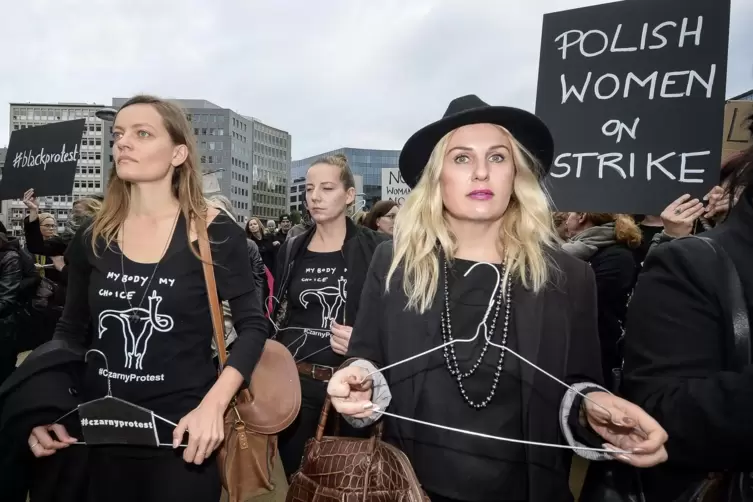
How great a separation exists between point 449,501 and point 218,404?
2.61ft

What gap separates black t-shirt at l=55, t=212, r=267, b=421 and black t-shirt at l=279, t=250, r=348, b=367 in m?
1.10

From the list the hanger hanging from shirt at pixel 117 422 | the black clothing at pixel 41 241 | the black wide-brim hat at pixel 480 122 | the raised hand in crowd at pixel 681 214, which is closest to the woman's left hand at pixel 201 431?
the hanger hanging from shirt at pixel 117 422

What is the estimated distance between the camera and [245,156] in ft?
378

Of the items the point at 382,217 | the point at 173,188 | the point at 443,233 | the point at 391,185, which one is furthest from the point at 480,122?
the point at 391,185

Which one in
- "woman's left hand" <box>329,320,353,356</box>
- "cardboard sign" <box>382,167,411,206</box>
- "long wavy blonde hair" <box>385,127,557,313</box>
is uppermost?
"cardboard sign" <box>382,167,411,206</box>

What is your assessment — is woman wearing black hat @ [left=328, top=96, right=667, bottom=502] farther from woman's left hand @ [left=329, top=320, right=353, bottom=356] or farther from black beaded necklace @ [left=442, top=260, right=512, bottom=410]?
woman's left hand @ [left=329, top=320, right=353, bottom=356]

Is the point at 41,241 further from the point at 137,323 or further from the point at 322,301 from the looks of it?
the point at 137,323

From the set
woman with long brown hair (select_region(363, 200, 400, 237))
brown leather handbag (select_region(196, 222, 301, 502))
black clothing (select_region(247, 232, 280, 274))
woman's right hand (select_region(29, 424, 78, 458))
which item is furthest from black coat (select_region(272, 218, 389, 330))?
black clothing (select_region(247, 232, 280, 274))

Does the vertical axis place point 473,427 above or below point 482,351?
below

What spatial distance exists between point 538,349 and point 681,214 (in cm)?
148

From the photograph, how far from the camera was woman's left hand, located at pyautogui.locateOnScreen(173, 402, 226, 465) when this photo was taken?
158 cm

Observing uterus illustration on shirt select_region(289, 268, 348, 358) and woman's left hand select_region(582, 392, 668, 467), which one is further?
uterus illustration on shirt select_region(289, 268, 348, 358)

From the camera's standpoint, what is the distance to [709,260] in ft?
3.97

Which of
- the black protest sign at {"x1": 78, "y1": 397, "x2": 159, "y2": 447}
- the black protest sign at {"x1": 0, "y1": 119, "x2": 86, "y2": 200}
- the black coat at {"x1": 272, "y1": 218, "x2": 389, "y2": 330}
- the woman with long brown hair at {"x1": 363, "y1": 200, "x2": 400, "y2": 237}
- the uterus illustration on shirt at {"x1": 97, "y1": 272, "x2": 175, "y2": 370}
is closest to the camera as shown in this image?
the black protest sign at {"x1": 78, "y1": 397, "x2": 159, "y2": 447}
